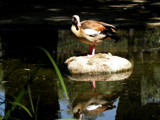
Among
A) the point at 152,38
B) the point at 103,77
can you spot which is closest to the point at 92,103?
the point at 103,77

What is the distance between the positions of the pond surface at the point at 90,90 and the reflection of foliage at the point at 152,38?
32cm

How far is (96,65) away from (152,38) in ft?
10.9

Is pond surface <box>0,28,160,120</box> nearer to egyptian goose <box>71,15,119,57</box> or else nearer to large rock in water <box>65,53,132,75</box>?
large rock in water <box>65,53,132,75</box>

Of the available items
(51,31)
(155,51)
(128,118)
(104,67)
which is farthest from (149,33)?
(128,118)

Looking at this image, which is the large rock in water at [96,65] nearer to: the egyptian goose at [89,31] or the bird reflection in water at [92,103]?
the egyptian goose at [89,31]

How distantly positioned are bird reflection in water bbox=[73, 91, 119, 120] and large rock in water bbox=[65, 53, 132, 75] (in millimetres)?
1157

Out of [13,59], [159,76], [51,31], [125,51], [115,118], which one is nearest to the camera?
[115,118]

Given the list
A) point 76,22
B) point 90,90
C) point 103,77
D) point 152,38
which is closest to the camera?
point 90,90

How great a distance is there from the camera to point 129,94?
17.4ft

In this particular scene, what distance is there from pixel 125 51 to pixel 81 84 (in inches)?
115

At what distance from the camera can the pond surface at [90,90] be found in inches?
178

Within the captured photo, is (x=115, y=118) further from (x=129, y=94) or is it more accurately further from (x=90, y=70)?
(x=90, y=70)

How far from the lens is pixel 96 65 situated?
6637mm

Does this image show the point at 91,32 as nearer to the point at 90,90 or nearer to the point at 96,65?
the point at 96,65
